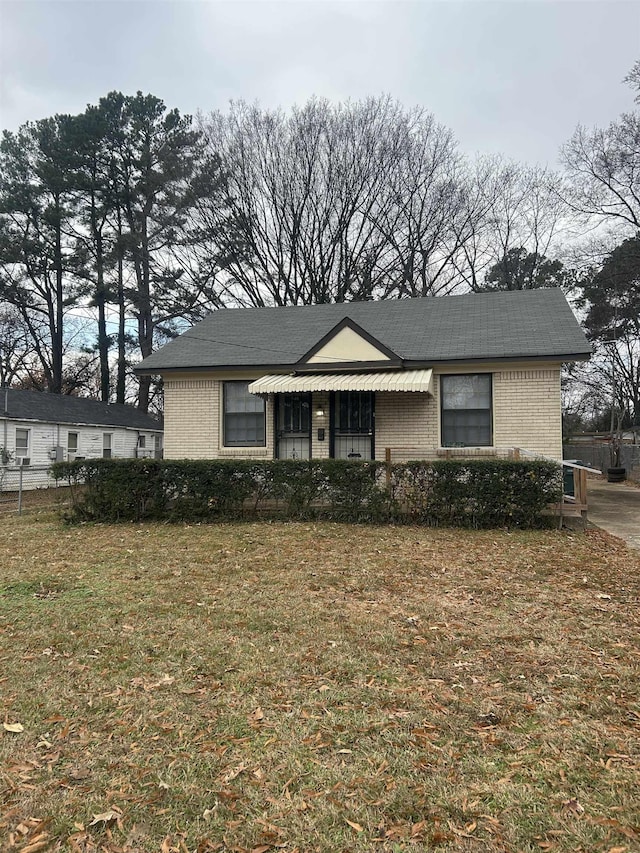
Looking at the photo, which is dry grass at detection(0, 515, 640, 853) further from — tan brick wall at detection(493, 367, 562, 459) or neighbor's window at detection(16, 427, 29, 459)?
neighbor's window at detection(16, 427, 29, 459)

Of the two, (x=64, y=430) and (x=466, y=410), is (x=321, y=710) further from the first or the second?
(x=64, y=430)

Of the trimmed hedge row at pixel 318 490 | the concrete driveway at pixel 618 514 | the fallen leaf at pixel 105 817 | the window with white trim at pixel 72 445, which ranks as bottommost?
the fallen leaf at pixel 105 817

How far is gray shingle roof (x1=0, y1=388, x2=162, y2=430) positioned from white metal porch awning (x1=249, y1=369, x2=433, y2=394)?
44.3 ft

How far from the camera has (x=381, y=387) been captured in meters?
10.9

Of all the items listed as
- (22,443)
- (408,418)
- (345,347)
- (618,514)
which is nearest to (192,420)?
(345,347)

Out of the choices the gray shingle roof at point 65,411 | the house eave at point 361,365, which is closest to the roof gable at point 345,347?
the house eave at point 361,365

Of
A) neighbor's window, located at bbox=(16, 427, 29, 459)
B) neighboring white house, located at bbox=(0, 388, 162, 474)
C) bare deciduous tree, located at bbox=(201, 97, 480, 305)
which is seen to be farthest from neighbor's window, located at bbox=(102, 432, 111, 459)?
bare deciduous tree, located at bbox=(201, 97, 480, 305)

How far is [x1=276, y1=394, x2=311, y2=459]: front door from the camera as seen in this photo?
13.0 metres

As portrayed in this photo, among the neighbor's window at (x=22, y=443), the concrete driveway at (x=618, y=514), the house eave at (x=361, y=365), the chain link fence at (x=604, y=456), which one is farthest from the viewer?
the chain link fence at (x=604, y=456)

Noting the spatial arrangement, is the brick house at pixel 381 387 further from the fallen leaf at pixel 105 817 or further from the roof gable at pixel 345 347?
the fallen leaf at pixel 105 817

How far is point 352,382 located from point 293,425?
2.41 meters

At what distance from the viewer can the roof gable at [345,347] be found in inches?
486

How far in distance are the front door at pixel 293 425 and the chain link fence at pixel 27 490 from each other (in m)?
5.32

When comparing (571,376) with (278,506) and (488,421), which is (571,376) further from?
(278,506)
